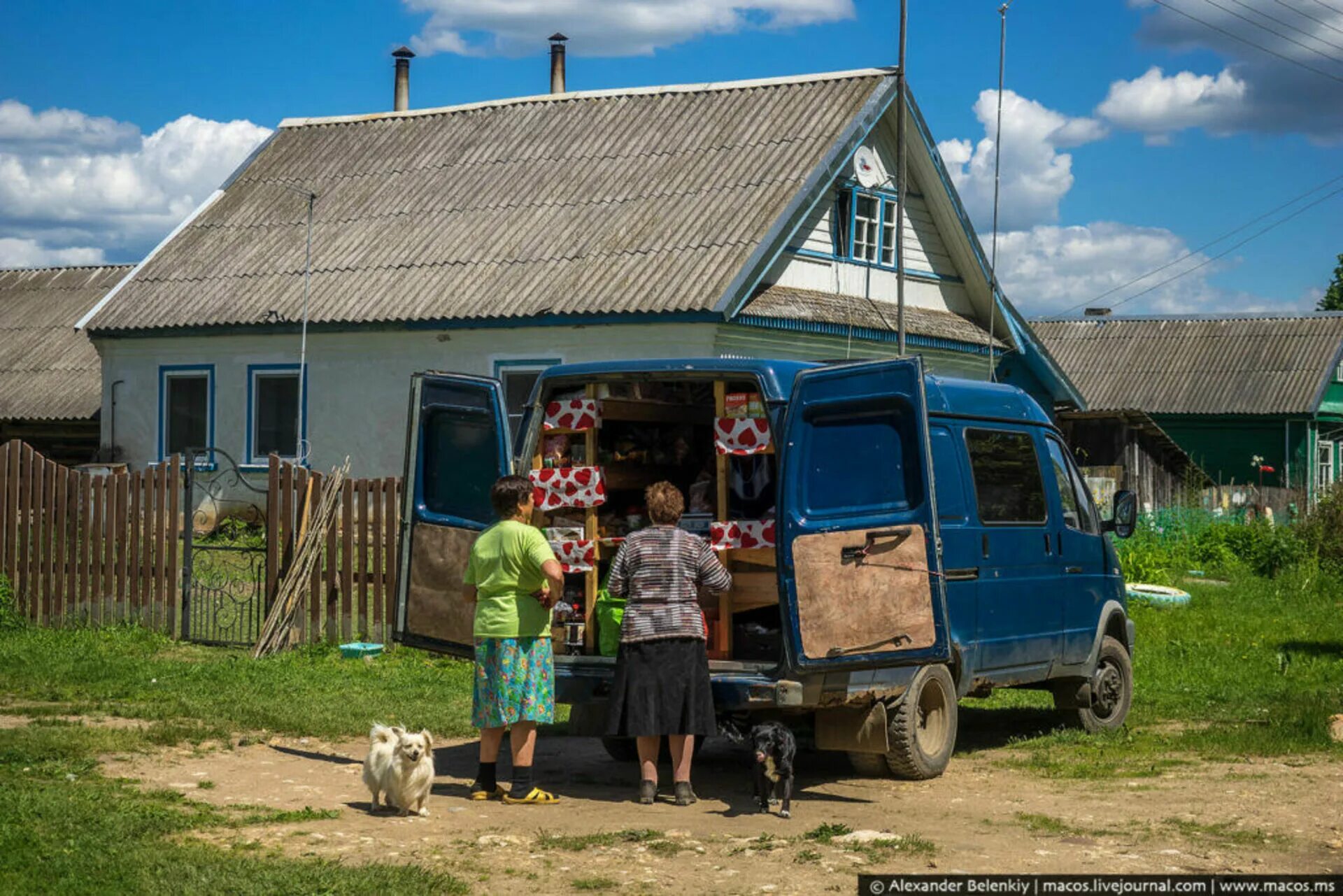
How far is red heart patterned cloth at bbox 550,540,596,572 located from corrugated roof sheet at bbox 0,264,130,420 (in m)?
18.8

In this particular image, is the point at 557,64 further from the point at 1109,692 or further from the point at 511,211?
the point at 1109,692

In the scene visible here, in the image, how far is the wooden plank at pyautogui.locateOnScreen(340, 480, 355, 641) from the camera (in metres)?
13.8

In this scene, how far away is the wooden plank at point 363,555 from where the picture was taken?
13.8 metres

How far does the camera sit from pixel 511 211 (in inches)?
908

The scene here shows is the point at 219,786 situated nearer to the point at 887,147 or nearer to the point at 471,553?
the point at 471,553

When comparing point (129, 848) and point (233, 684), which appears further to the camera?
point (233, 684)

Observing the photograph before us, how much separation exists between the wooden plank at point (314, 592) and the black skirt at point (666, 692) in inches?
236

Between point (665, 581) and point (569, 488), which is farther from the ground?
point (569, 488)

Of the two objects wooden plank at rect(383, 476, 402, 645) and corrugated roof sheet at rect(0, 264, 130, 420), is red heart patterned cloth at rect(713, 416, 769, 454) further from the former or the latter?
corrugated roof sheet at rect(0, 264, 130, 420)

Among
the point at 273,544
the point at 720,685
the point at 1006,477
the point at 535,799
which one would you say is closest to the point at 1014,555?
the point at 1006,477

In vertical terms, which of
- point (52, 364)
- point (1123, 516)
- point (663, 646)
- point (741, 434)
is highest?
point (52, 364)

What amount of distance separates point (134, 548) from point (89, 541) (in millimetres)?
540

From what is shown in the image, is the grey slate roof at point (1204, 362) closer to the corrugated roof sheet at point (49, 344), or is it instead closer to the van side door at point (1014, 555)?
the corrugated roof sheet at point (49, 344)

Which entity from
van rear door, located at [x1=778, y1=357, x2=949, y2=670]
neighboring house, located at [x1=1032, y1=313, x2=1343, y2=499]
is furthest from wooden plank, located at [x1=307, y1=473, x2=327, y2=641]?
neighboring house, located at [x1=1032, y1=313, x2=1343, y2=499]
